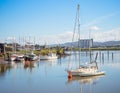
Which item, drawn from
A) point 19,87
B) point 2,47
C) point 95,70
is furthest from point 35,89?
point 2,47

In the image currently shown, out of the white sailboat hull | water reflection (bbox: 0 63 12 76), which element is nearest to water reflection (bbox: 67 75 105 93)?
the white sailboat hull

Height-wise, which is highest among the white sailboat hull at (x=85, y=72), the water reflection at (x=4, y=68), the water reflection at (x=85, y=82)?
the white sailboat hull at (x=85, y=72)

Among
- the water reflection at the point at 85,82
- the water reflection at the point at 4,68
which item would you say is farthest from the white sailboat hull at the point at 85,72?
the water reflection at the point at 4,68

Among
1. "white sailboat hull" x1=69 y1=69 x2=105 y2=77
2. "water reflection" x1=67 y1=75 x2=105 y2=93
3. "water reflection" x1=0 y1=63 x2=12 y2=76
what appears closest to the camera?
"water reflection" x1=67 y1=75 x2=105 y2=93

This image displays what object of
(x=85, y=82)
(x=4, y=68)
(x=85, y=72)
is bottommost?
(x=85, y=82)

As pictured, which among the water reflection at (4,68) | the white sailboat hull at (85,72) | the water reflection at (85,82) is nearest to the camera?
the water reflection at (85,82)

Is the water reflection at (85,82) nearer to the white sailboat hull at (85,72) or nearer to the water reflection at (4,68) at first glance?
the white sailboat hull at (85,72)

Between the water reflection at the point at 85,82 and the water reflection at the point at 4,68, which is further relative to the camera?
the water reflection at the point at 4,68

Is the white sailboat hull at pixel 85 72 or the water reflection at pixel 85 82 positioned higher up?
the white sailboat hull at pixel 85 72

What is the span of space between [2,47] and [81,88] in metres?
67.0

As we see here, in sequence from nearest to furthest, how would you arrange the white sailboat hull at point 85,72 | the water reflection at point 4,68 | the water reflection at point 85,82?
1. the water reflection at point 85,82
2. the white sailboat hull at point 85,72
3. the water reflection at point 4,68

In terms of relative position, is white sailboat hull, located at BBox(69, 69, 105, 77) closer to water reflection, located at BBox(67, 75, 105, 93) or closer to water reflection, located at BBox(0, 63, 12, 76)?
water reflection, located at BBox(67, 75, 105, 93)

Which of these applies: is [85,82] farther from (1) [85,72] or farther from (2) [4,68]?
(2) [4,68]

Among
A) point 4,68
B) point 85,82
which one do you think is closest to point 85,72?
point 85,82
